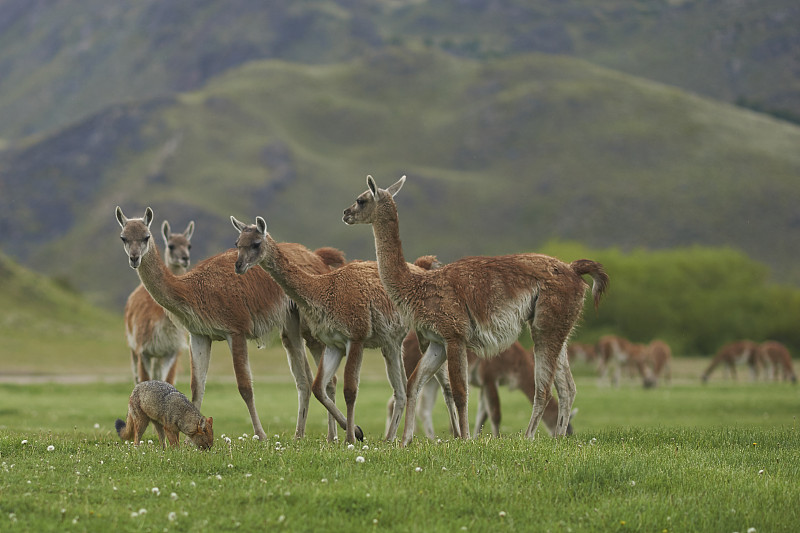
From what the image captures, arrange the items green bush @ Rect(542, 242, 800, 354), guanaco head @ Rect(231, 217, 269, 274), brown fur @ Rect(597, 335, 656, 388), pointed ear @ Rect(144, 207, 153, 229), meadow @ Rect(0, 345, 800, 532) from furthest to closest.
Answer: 1. green bush @ Rect(542, 242, 800, 354)
2. brown fur @ Rect(597, 335, 656, 388)
3. pointed ear @ Rect(144, 207, 153, 229)
4. guanaco head @ Rect(231, 217, 269, 274)
5. meadow @ Rect(0, 345, 800, 532)

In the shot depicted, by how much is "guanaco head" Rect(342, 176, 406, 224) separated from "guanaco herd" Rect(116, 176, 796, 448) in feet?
0.05

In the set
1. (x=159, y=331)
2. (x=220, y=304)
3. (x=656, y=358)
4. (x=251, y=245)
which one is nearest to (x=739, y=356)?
(x=656, y=358)

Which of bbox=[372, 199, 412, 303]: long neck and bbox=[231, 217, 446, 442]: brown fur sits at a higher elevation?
bbox=[372, 199, 412, 303]: long neck

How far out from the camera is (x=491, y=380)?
57.8 feet

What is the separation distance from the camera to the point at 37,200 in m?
181

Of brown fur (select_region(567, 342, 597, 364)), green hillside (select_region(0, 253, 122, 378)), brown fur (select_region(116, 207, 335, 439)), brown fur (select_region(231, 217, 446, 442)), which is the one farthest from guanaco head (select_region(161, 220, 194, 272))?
brown fur (select_region(567, 342, 597, 364))

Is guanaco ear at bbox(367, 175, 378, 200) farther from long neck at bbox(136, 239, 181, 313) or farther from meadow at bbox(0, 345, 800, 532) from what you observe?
meadow at bbox(0, 345, 800, 532)

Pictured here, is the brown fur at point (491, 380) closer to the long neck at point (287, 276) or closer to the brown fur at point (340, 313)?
the brown fur at point (340, 313)

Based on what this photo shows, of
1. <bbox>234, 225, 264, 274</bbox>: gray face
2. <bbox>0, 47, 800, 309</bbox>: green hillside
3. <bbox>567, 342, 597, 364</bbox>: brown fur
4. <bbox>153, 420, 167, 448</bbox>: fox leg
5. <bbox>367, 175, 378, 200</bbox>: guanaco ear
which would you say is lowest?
<bbox>153, 420, 167, 448</bbox>: fox leg

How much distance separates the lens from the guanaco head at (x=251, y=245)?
1214 cm

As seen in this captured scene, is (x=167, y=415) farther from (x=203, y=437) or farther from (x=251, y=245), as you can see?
(x=251, y=245)

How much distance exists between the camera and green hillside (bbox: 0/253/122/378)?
42.5 metres

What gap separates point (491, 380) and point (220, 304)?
6.37m

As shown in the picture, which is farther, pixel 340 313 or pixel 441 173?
pixel 441 173
